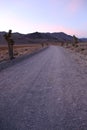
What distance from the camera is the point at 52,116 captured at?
747 cm

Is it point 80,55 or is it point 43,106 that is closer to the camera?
point 43,106

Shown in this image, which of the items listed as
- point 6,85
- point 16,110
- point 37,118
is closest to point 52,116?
point 37,118

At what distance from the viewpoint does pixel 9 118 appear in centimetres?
730

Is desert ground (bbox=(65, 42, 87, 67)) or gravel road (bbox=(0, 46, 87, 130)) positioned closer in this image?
gravel road (bbox=(0, 46, 87, 130))

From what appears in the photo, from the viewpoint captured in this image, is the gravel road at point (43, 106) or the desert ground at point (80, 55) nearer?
the gravel road at point (43, 106)

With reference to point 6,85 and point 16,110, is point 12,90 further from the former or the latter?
point 16,110

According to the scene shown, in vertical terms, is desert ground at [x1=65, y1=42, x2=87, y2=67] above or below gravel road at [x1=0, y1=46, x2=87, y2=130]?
below

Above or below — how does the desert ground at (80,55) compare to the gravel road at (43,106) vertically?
below

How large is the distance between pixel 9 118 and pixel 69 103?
2.42 meters

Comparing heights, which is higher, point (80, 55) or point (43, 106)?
point (43, 106)

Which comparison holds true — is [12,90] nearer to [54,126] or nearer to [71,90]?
[71,90]

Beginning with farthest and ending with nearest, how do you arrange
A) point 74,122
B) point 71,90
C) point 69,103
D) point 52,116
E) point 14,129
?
point 71,90
point 69,103
point 52,116
point 74,122
point 14,129

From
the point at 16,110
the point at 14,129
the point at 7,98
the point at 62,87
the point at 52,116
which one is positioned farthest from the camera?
the point at 62,87

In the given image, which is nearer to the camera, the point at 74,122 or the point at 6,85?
the point at 74,122
